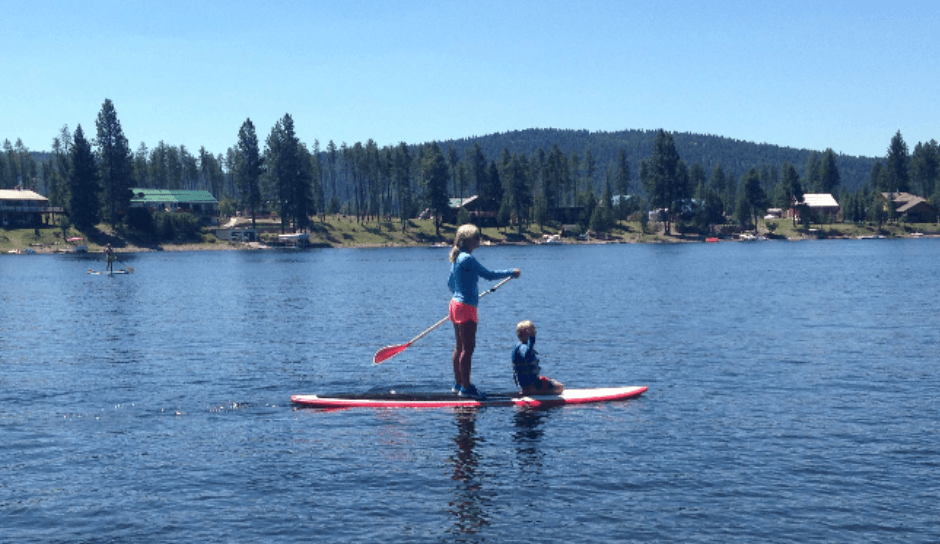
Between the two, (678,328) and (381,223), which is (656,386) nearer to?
(678,328)

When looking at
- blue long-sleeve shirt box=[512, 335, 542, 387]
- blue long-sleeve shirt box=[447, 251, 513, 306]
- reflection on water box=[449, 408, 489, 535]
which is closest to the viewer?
reflection on water box=[449, 408, 489, 535]

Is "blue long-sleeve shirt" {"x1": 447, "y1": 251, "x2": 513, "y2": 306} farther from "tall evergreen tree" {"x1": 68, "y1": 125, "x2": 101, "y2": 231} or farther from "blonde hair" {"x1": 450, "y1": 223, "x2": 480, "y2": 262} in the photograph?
"tall evergreen tree" {"x1": 68, "y1": 125, "x2": 101, "y2": 231}

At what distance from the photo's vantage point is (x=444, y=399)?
21.7m

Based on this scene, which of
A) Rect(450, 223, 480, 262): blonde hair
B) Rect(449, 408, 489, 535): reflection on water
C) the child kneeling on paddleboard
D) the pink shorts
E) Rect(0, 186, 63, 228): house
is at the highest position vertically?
Rect(0, 186, 63, 228): house

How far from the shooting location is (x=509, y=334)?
3903cm

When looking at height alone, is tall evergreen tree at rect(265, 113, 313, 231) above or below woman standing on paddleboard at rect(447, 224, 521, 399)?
above

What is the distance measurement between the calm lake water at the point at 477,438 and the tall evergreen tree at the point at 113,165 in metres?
128

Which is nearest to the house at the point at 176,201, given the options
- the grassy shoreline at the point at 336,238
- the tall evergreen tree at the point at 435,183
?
the grassy shoreline at the point at 336,238

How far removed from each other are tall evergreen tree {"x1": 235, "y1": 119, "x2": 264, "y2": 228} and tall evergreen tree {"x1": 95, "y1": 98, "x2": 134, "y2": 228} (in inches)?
871

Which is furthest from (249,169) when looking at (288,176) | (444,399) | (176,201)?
(444,399)

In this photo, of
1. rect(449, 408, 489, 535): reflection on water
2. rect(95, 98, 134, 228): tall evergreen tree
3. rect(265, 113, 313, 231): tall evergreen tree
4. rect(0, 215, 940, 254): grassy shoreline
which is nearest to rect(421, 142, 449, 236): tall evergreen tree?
rect(0, 215, 940, 254): grassy shoreline

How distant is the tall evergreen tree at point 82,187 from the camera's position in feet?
511

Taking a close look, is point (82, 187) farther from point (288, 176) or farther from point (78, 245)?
point (288, 176)

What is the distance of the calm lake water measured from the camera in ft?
43.9
